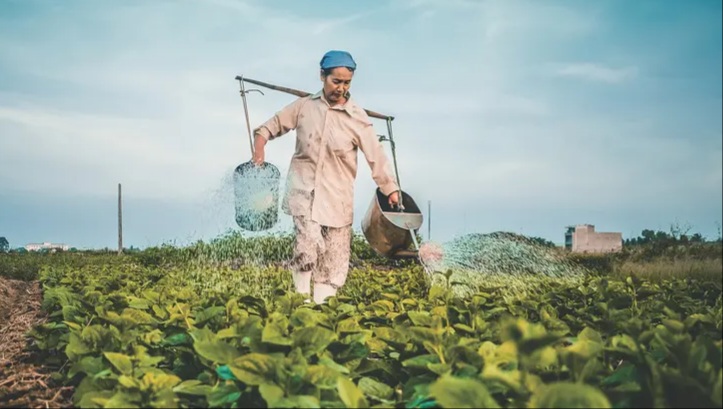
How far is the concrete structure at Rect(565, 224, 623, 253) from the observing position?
12.9m

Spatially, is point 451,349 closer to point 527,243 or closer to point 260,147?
point 260,147

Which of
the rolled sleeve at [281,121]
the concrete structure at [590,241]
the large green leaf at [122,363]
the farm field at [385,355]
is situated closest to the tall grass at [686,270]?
the farm field at [385,355]

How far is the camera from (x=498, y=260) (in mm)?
10820

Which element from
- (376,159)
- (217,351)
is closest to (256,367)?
(217,351)

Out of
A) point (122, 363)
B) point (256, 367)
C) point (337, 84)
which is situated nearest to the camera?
point (256, 367)

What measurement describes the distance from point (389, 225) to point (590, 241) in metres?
8.67

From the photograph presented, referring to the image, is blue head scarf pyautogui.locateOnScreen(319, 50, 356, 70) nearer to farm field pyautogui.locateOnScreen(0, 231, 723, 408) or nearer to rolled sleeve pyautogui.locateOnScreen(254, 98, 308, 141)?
rolled sleeve pyautogui.locateOnScreen(254, 98, 308, 141)

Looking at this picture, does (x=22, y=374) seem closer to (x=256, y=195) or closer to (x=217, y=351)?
(x=217, y=351)

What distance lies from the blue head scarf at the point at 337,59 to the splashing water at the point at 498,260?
1907mm

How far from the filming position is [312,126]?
5.83 meters

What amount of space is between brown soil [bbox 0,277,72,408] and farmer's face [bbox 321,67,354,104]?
108 inches

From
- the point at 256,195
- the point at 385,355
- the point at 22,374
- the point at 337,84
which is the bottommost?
the point at 22,374

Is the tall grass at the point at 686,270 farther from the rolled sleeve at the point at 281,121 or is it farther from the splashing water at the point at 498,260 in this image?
the rolled sleeve at the point at 281,121

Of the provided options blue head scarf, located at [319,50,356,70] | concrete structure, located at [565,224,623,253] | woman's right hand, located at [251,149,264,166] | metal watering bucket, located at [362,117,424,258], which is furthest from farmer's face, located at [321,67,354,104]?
concrete structure, located at [565,224,623,253]
